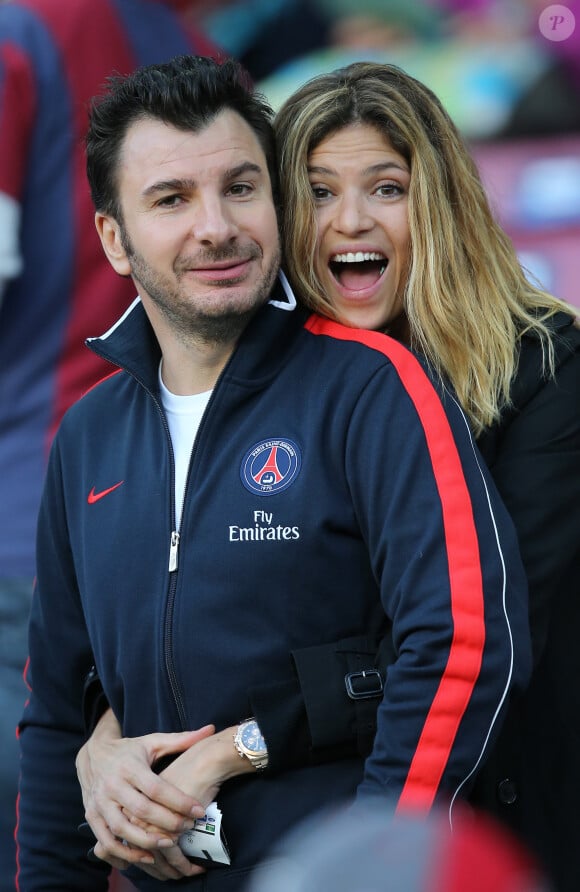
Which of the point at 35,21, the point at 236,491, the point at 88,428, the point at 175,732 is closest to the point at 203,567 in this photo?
the point at 236,491

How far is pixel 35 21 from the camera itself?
278 cm

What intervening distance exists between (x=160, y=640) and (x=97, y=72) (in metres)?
1.28

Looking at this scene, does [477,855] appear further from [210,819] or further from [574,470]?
[574,470]

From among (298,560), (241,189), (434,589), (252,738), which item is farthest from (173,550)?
(241,189)

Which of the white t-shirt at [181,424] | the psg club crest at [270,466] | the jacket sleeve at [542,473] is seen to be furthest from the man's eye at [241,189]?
the jacket sleeve at [542,473]

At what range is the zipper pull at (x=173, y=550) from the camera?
7.30ft

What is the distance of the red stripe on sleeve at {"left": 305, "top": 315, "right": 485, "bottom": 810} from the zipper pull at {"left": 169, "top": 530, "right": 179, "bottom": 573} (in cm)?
45

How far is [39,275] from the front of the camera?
9.26 feet

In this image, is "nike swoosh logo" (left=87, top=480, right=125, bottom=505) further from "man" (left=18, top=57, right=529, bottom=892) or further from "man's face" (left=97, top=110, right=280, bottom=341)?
"man's face" (left=97, top=110, right=280, bottom=341)

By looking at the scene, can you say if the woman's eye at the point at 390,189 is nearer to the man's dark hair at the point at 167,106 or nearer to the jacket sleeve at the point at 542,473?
the man's dark hair at the point at 167,106

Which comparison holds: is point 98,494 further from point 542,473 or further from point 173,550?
point 542,473

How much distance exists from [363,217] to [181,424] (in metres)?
0.55

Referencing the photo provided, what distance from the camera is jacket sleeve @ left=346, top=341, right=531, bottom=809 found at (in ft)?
6.60

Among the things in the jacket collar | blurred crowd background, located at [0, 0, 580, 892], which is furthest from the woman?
blurred crowd background, located at [0, 0, 580, 892]
